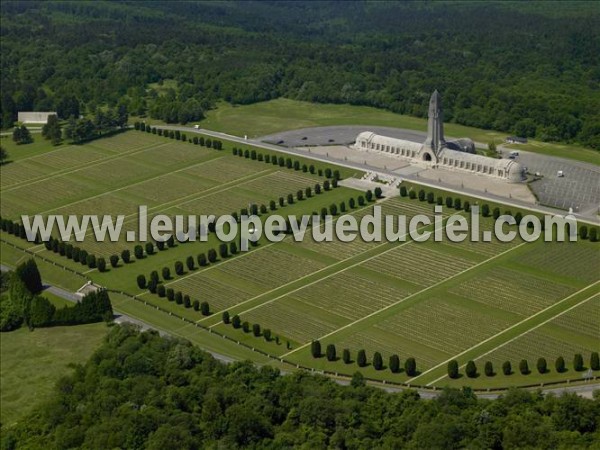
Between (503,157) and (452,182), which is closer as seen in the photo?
(452,182)

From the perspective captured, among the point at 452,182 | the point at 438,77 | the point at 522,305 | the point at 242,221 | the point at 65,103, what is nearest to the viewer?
the point at 522,305

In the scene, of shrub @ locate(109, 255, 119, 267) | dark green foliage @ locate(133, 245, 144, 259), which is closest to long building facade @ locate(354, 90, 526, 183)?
dark green foliage @ locate(133, 245, 144, 259)

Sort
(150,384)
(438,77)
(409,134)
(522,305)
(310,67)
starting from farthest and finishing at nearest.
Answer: (310,67) → (438,77) → (409,134) → (522,305) → (150,384)

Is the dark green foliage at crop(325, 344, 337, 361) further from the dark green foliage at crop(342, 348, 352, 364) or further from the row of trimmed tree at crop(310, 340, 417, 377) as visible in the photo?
the dark green foliage at crop(342, 348, 352, 364)

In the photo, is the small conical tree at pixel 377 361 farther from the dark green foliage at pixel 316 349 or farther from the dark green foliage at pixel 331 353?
the dark green foliage at pixel 316 349

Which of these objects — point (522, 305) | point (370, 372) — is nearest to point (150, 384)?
A: point (370, 372)

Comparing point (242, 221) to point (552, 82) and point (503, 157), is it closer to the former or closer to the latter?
point (503, 157)

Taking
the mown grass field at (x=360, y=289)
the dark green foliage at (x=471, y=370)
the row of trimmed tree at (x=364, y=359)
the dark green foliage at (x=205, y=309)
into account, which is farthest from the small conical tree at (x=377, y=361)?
the dark green foliage at (x=205, y=309)
